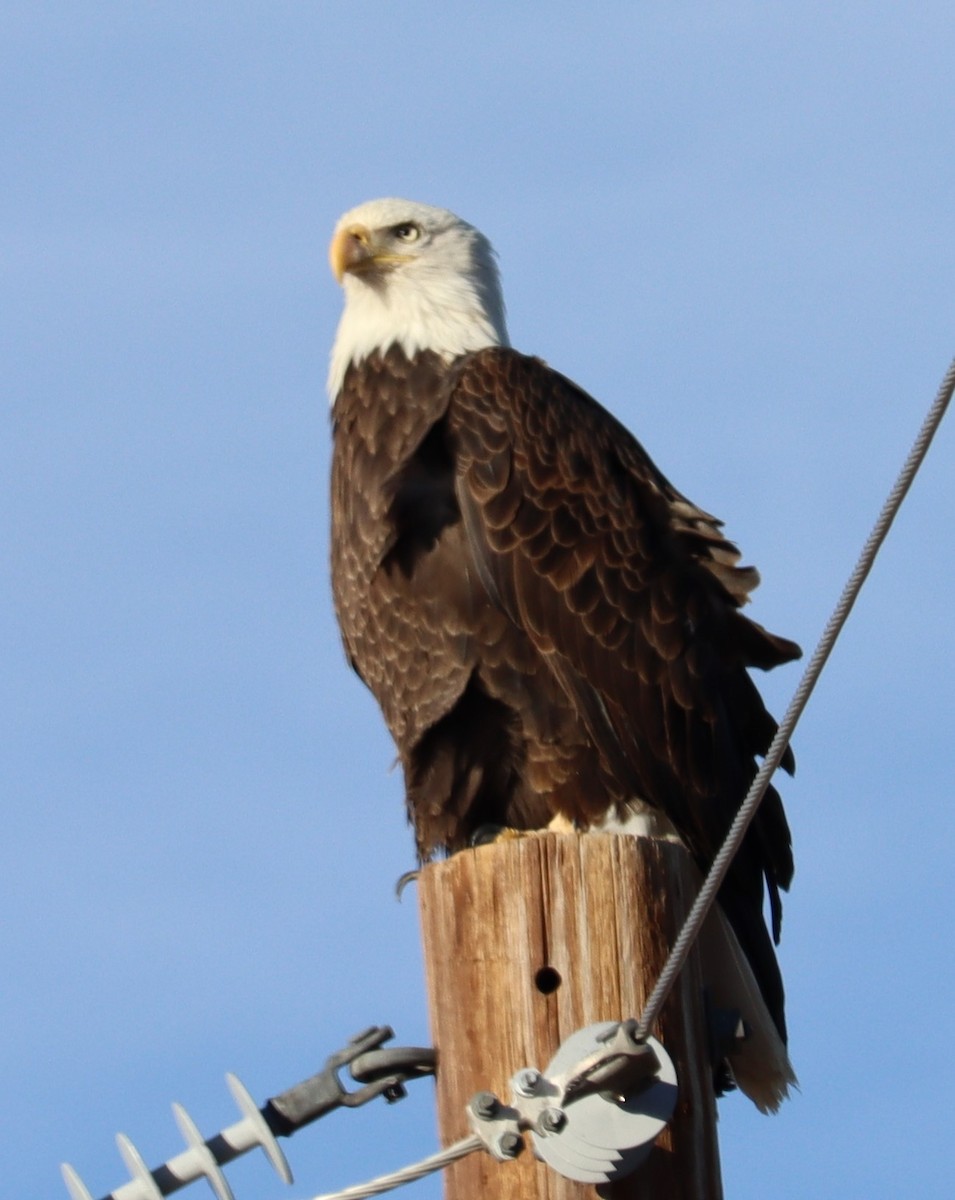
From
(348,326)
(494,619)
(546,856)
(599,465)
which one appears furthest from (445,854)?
(546,856)

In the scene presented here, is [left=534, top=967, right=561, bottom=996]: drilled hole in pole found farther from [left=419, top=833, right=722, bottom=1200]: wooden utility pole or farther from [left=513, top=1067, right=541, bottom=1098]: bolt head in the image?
[left=513, top=1067, right=541, bottom=1098]: bolt head

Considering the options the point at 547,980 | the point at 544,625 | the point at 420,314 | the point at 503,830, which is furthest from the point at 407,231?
the point at 547,980

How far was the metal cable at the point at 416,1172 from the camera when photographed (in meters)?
3.06

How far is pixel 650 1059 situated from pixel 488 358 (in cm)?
286

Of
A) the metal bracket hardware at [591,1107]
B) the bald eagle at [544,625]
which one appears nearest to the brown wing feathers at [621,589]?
the bald eagle at [544,625]

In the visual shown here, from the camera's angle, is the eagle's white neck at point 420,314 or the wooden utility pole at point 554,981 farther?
the eagle's white neck at point 420,314

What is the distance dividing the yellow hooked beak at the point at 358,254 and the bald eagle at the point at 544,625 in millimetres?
772

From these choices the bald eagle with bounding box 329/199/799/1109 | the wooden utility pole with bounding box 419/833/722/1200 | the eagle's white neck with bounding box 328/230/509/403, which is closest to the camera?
the wooden utility pole with bounding box 419/833/722/1200

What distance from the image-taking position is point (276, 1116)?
338cm

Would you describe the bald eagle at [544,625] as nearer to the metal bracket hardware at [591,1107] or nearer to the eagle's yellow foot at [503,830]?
the eagle's yellow foot at [503,830]

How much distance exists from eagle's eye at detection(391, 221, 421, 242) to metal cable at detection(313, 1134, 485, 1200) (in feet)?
12.5

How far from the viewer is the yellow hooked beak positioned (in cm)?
638

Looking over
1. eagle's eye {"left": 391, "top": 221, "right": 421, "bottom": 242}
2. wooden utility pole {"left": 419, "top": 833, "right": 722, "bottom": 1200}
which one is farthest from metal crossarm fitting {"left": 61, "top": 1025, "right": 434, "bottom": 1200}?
eagle's eye {"left": 391, "top": 221, "right": 421, "bottom": 242}

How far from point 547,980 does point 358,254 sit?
350 cm
